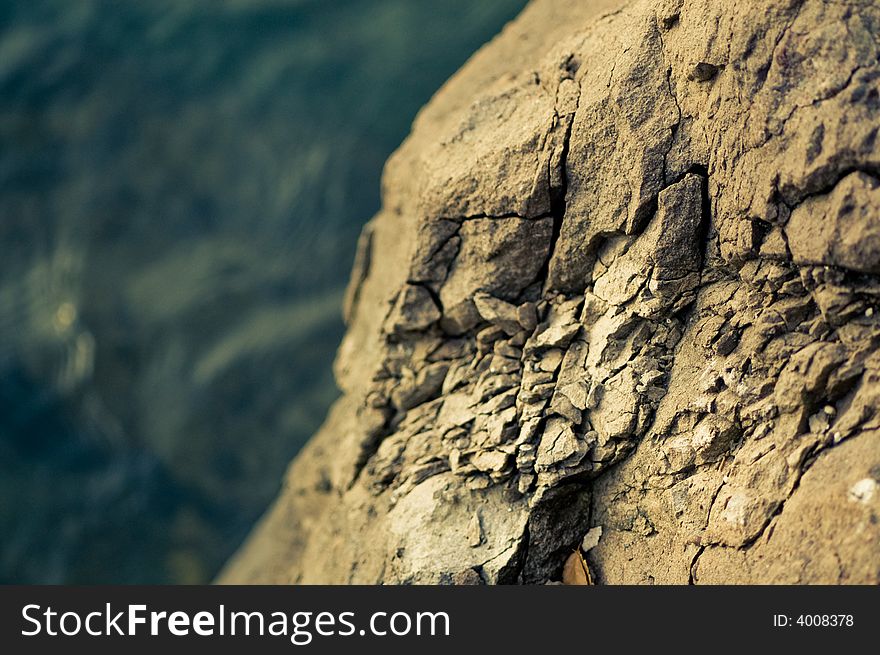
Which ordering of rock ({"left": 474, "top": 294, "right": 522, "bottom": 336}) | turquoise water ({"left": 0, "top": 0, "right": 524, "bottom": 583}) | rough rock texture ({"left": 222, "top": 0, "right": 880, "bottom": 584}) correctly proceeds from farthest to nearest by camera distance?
turquoise water ({"left": 0, "top": 0, "right": 524, "bottom": 583}) → rock ({"left": 474, "top": 294, "right": 522, "bottom": 336}) → rough rock texture ({"left": 222, "top": 0, "right": 880, "bottom": 584})

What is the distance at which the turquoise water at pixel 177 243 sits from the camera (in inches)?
167

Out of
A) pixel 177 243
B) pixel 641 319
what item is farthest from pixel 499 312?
pixel 177 243

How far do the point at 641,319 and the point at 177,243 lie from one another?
3.48 m

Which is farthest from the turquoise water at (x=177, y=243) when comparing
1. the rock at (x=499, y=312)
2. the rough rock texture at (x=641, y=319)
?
the rock at (x=499, y=312)

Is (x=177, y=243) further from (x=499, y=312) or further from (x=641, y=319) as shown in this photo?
(x=641, y=319)

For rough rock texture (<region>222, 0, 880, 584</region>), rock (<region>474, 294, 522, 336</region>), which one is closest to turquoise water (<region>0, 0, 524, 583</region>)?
rough rock texture (<region>222, 0, 880, 584</region>)

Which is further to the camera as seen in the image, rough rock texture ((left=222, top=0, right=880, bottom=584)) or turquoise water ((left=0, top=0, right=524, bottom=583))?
turquoise water ((left=0, top=0, right=524, bottom=583))

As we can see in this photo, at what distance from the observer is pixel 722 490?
4.53 ft

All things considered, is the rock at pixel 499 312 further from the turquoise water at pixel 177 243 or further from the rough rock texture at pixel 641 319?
the turquoise water at pixel 177 243

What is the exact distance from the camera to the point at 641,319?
4.93 ft

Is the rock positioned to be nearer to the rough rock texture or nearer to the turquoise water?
the rough rock texture

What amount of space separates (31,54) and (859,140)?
4.48 meters

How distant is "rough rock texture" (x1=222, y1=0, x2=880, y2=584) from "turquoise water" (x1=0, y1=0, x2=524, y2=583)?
240 centimetres

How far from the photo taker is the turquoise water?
4230 mm
